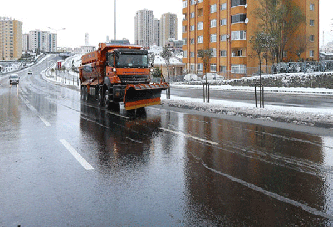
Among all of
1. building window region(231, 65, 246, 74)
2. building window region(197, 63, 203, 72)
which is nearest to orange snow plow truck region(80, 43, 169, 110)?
building window region(231, 65, 246, 74)

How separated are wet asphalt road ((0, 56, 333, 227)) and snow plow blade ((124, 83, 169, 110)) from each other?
544 cm

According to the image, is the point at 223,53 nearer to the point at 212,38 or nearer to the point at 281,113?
the point at 212,38

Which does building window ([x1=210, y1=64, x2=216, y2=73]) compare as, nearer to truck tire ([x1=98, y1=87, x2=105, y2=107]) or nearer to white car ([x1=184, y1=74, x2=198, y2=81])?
white car ([x1=184, y1=74, x2=198, y2=81])

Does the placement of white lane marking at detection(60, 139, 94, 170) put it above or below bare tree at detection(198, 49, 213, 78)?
below

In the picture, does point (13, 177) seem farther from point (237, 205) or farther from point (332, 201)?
point (332, 201)

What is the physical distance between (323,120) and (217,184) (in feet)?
25.9

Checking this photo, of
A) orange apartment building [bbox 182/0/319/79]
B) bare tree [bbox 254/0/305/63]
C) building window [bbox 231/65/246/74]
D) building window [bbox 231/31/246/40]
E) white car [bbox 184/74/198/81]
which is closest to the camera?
bare tree [bbox 254/0/305/63]

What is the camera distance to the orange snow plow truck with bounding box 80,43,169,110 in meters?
17.0

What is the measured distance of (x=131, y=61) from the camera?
19062mm

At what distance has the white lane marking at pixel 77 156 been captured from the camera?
7.20m

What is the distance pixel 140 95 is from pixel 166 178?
1106cm

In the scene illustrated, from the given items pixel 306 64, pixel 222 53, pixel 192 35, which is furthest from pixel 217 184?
pixel 192 35

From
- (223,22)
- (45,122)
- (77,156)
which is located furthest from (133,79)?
(223,22)

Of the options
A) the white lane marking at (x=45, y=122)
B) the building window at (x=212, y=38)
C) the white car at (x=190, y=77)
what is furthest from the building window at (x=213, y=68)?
the white lane marking at (x=45, y=122)
